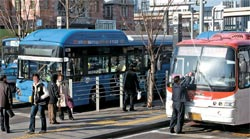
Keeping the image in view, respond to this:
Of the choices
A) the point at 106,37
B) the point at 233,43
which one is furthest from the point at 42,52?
the point at 233,43

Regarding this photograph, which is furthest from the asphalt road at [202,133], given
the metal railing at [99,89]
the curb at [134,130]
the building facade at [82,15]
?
the building facade at [82,15]

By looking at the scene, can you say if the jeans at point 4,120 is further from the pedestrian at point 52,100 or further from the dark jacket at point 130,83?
the dark jacket at point 130,83

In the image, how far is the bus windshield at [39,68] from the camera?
16.1 metres

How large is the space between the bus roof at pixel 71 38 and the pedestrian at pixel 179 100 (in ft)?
18.3

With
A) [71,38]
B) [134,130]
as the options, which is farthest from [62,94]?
[71,38]

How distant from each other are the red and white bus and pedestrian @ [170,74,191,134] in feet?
1.15

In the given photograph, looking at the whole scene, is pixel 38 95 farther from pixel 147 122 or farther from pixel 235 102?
pixel 235 102

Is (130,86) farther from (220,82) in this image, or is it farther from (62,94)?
(220,82)

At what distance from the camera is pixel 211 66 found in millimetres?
12234

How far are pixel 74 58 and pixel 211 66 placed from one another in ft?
19.5

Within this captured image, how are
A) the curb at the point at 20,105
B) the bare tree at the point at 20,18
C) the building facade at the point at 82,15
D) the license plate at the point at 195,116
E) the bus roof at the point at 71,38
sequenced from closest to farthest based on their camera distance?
1. the license plate at the point at 195,116
2. the bus roof at the point at 71,38
3. the curb at the point at 20,105
4. the bare tree at the point at 20,18
5. the building facade at the point at 82,15

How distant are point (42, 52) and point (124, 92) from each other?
10.8ft

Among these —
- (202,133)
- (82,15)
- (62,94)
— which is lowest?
(202,133)

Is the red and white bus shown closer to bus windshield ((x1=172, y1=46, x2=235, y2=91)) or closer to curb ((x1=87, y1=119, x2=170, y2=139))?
bus windshield ((x1=172, y1=46, x2=235, y2=91))
